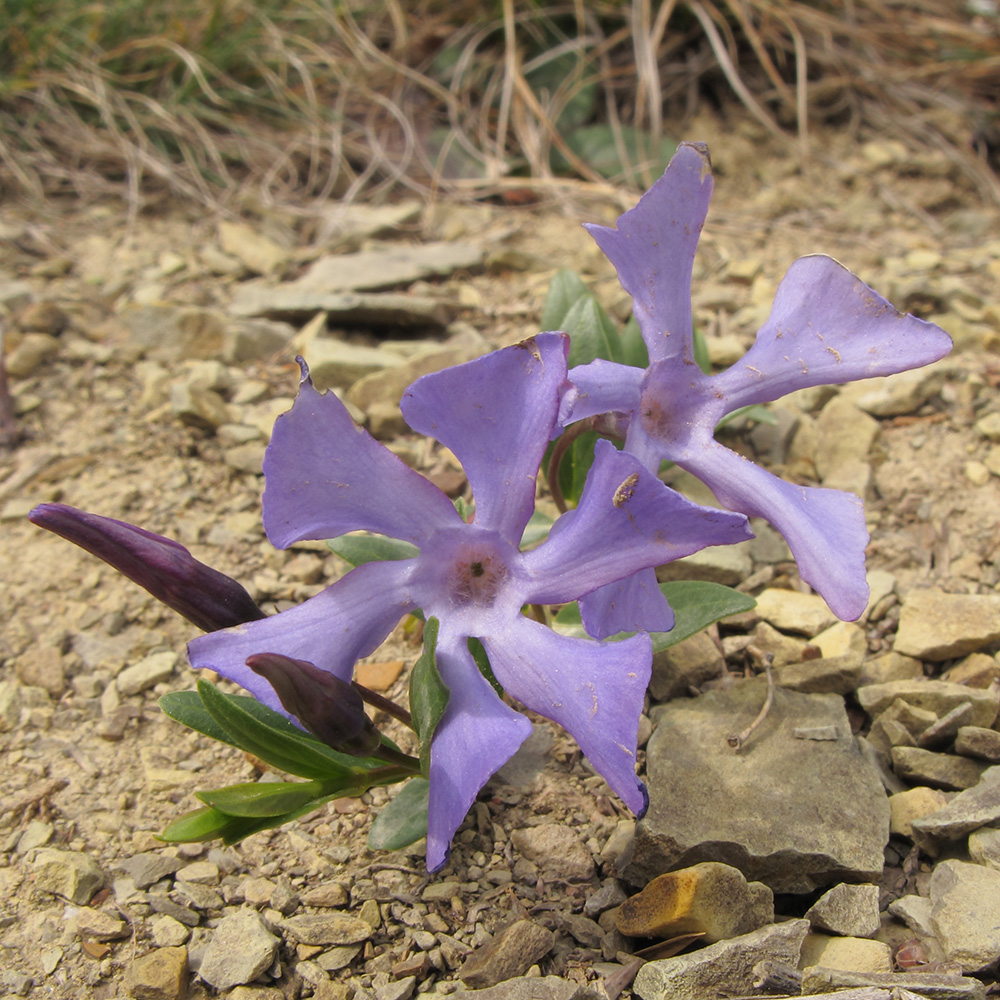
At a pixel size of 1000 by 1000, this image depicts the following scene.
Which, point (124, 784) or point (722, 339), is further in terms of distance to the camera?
point (722, 339)

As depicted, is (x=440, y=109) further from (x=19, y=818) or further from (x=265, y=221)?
(x=19, y=818)

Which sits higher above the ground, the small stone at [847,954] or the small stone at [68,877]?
the small stone at [68,877]

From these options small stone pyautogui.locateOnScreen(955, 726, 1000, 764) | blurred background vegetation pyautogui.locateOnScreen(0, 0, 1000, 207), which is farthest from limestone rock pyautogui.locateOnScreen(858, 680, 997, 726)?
blurred background vegetation pyautogui.locateOnScreen(0, 0, 1000, 207)

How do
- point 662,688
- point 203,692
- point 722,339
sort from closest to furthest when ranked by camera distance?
point 203,692
point 662,688
point 722,339

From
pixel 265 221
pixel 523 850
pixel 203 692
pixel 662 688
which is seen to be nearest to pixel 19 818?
pixel 203 692

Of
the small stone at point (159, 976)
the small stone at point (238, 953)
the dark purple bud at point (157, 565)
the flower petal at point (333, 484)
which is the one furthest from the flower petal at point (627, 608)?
the small stone at point (159, 976)

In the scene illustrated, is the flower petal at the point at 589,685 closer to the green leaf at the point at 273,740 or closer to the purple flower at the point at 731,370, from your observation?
the purple flower at the point at 731,370

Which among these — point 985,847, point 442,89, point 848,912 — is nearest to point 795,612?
point 985,847

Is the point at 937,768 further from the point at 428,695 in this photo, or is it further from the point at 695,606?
the point at 428,695
